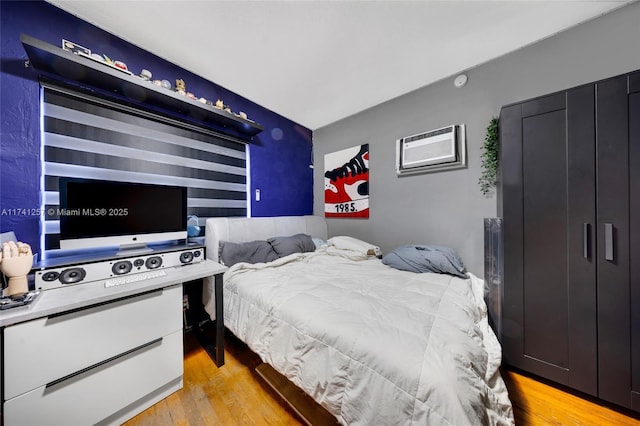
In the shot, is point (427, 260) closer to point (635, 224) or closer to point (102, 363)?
point (635, 224)

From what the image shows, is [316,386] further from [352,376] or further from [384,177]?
[384,177]

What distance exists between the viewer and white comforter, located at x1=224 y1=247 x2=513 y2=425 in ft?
2.63

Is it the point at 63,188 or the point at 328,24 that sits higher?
the point at 328,24

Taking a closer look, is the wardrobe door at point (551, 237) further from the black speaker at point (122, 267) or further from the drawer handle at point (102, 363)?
the black speaker at point (122, 267)

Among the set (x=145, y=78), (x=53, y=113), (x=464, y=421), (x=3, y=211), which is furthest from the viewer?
(x=145, y=78)

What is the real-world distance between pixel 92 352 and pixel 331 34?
8.57 feet

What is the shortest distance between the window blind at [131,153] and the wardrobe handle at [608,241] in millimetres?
3103

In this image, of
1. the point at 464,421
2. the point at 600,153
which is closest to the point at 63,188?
the point at 464,421

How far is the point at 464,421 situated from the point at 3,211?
2.64m

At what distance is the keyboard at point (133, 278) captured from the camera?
1.33m

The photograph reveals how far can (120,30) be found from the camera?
1720 millimetres

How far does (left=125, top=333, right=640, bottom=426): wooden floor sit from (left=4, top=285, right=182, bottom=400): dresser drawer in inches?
18.0

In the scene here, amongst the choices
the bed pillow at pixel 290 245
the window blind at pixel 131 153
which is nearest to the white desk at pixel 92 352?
the window blind at pixel 131 153

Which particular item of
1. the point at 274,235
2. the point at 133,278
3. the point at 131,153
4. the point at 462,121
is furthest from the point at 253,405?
the point at 462,121
